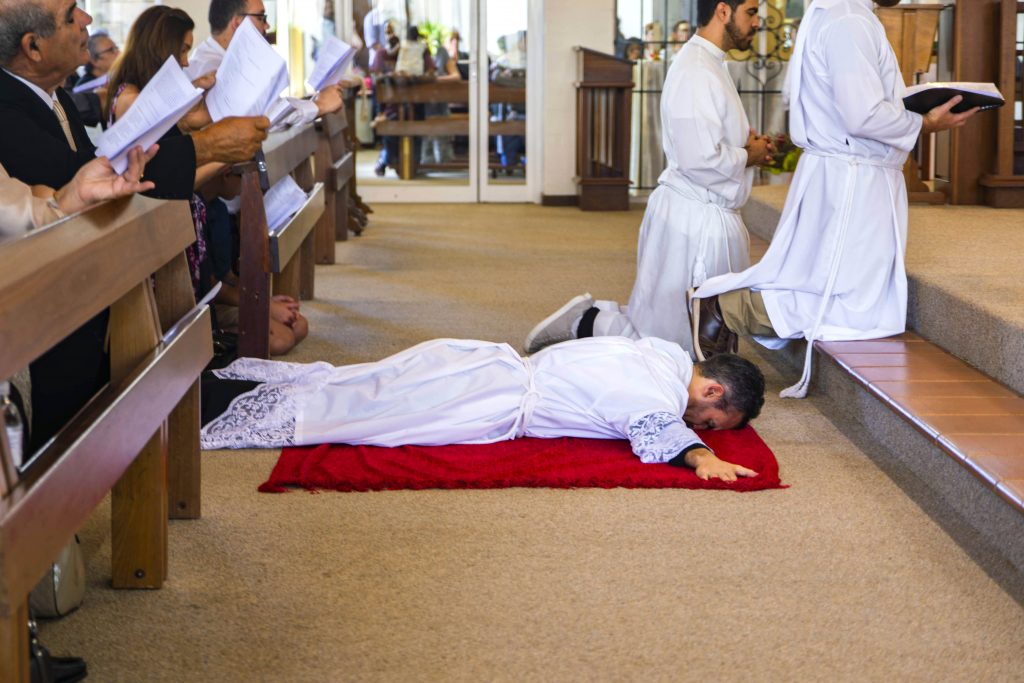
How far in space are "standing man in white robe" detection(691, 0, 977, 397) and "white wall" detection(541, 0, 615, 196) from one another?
19.0 feet

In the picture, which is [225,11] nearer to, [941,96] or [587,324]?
[587,324]

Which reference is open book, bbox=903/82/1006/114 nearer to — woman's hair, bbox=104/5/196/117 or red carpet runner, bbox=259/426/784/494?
red carpet runner, bbox=259/426/784/494

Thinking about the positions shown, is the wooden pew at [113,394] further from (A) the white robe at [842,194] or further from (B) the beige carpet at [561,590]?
(A) the white robe at [842,194]

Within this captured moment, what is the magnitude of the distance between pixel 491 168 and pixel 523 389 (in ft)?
23.1

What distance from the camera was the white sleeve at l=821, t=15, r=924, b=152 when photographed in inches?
153

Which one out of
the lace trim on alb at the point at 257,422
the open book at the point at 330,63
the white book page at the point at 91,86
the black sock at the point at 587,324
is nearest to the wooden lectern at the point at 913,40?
the black sock at the point at 587,324

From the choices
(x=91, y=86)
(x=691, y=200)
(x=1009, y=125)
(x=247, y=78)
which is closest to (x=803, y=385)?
(x=691, y=200)

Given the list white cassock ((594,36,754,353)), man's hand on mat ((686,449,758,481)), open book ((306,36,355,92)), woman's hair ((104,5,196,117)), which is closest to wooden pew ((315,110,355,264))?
open book ((306,36,355,92))

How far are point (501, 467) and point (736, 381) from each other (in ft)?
2.21

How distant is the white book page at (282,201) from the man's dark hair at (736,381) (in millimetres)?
1915

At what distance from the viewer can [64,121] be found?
2.92 m

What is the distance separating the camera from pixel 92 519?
2.95 m

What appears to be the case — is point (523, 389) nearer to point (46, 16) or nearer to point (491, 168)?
point (46, 16)

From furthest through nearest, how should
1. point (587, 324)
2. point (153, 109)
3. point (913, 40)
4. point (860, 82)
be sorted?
point (913, 40) → point (587, 324) → point (860, 82) → point (153, 109)
